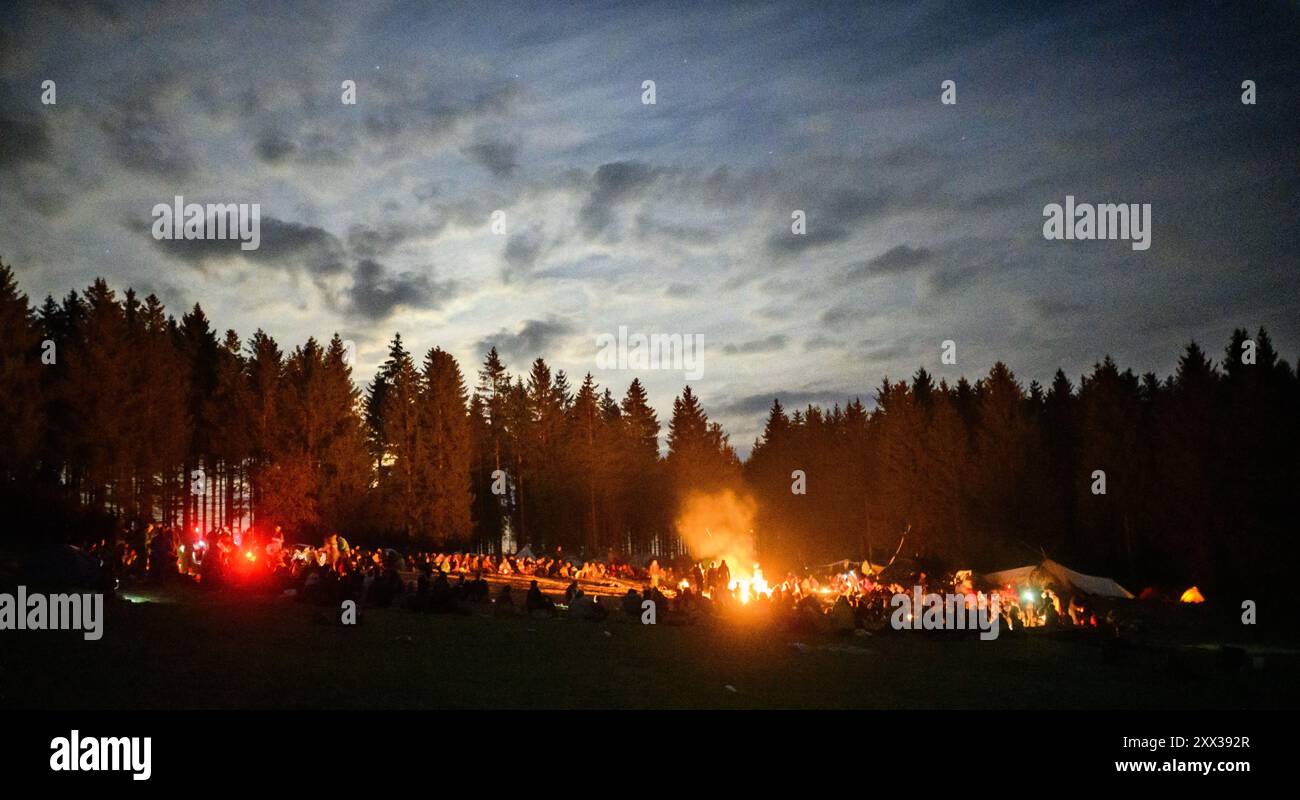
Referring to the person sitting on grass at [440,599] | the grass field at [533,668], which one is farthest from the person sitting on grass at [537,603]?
the person sitting on grass at [440,599]

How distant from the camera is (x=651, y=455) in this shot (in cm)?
9194

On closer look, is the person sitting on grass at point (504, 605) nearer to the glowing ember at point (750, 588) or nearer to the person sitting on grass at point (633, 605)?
the person sitting on grass at point (633, 605)

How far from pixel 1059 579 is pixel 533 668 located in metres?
30.8

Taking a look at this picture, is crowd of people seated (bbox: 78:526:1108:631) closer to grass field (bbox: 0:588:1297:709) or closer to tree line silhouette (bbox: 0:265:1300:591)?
grass field (bbox: 0:588:1297:709)

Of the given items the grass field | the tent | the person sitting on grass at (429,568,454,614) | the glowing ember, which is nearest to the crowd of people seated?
the person sitting on grass at (429,568,454,614)

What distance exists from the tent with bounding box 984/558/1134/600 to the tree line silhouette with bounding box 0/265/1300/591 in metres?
5.35

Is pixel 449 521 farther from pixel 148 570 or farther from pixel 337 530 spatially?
pixel 148 570

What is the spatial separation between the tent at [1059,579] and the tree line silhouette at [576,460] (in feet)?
17.5

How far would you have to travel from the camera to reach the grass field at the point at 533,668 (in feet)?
36.6

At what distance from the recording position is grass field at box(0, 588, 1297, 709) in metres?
11.2

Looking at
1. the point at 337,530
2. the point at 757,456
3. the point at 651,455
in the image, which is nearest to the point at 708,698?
the point at 337,530

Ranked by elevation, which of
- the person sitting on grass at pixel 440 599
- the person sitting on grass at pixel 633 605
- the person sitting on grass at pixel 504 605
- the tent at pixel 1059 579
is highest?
the person sitting on grass at pixel 440 599

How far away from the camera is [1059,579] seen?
121 feet
